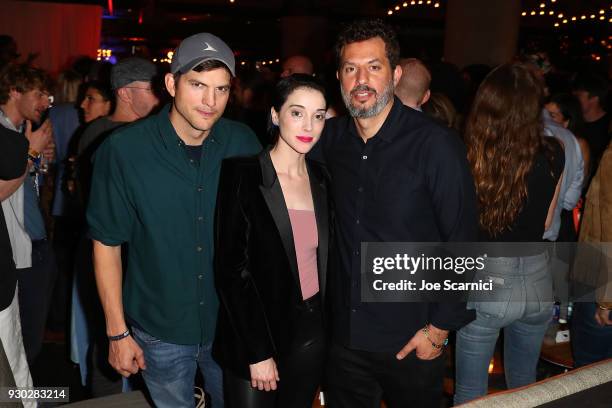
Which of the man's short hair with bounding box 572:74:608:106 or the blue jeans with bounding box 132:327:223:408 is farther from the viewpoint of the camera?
the man's short hair with bounding box 572:74:608:106

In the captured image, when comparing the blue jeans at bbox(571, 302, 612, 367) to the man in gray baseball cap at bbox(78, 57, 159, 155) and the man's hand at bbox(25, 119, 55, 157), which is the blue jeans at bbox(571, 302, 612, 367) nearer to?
the man in gray baseball cap at bbox(78, 57, 159, 155)

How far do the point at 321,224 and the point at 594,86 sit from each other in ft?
11.4

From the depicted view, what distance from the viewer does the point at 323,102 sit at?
6.82ft

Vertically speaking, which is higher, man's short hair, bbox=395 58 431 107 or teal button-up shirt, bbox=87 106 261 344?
man's short hair, bbox=395 58 431 107

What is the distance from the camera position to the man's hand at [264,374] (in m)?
2.02

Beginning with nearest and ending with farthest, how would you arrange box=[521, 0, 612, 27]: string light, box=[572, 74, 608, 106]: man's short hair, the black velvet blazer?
the black velvet blazer → box=[572, 74, 608, 106]: man's short hair → box=[521, 0, 612, 27]: string light

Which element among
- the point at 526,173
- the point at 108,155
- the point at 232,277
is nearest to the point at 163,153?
the point at 108,155

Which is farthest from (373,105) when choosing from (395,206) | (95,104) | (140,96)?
(95,104)

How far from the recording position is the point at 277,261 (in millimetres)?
2021

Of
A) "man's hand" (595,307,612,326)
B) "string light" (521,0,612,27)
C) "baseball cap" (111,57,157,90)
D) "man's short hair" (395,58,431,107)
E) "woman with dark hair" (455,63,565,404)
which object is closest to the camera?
"woman with dark hair" (455,63,565,404)

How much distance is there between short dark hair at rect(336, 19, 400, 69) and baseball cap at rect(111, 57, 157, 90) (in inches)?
54.8

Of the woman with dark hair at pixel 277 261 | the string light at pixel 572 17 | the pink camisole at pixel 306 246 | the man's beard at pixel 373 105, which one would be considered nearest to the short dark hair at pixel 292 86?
the woman with dark hair at pixel 277 261

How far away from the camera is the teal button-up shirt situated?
2033mm

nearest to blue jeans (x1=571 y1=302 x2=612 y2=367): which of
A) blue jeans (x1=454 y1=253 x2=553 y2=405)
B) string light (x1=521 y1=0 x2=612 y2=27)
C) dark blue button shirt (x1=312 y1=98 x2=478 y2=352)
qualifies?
blue jeans (x1=454 y1=253 x2=553 y2=405)
